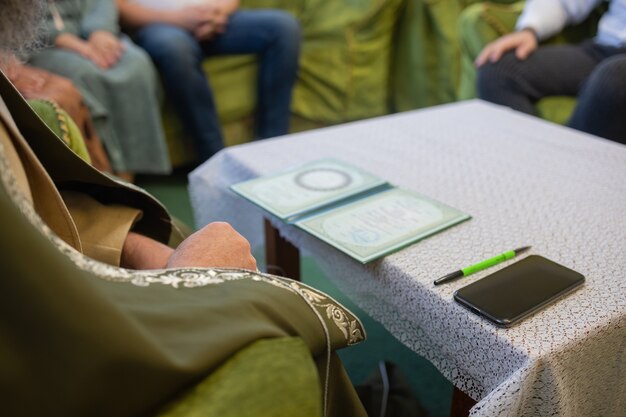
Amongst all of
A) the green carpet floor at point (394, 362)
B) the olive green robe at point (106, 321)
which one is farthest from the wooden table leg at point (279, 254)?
the olive green robe at point (106, 321)

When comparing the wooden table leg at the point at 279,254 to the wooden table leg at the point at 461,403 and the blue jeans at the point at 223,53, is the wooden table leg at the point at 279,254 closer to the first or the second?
the wooden table leg at the point at 461,403

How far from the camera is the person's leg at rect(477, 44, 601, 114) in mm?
1851

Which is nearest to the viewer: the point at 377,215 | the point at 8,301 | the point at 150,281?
the point at 8,301

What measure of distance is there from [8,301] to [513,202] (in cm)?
75

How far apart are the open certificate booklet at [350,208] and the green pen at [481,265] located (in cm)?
9

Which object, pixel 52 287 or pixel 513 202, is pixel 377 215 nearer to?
pixel 513 202

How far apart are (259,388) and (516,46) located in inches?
69.2

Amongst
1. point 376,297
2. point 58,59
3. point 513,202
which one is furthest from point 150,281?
point 58,59

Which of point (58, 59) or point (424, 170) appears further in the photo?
point (58, 59)

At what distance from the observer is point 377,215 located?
0.86 m

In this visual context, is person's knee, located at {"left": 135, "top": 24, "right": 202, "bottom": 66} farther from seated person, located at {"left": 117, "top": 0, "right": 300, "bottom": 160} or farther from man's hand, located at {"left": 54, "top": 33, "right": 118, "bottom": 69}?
man's hand, located at {"left": 54, "top": 33, "right": 118, "bottom": 69}

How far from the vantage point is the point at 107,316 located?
414 mm

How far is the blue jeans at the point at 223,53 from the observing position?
2.08 m

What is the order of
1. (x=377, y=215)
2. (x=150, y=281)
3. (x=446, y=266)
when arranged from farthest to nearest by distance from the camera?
(x=377, y=215)
(x=446, y=266)
(x=150, y=281)
